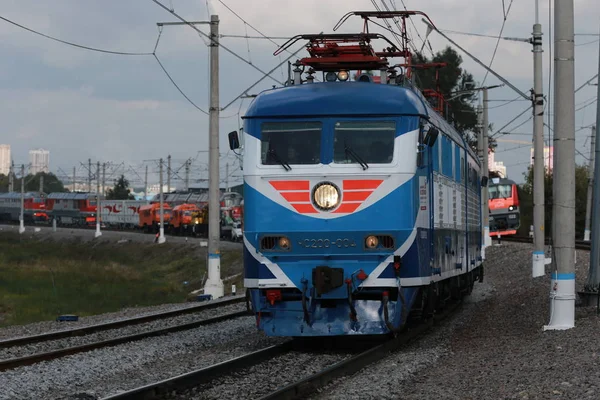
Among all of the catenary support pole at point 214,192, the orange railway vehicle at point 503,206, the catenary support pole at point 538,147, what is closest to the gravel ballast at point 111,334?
the catenary support pole at point 214,192

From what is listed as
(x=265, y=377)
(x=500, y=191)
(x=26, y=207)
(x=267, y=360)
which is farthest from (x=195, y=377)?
(x=26, y=207)

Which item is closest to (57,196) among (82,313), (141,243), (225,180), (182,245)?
(225,180)

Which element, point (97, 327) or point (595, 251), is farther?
point (595, 251)

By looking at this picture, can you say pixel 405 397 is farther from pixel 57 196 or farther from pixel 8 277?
pixel 57 196

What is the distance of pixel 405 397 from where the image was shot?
31.0ft

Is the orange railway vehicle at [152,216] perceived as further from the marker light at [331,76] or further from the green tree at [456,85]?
the marker light at [331,76]

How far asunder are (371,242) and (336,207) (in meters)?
0.61

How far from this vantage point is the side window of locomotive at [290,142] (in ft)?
41.4

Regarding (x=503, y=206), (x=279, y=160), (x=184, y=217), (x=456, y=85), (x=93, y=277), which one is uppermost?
(x=456, y=85)

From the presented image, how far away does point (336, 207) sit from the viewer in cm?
1230

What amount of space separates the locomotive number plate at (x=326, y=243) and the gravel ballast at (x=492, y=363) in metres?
1.49

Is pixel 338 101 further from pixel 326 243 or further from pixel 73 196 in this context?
pixel 73 196

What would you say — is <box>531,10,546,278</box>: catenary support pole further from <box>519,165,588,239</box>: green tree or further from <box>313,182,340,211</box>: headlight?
<box>519,165,588,239</box>: green tree

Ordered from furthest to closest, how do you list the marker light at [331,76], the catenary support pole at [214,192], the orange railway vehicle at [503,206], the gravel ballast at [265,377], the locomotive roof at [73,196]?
1. the locomotive roof at [73,196]
2. the orange railway vehicle at [503,206]
3. the catenary support pole at [214,192]
4. the marker light at [331,76]
5. the gravel ballast at [265,377]
